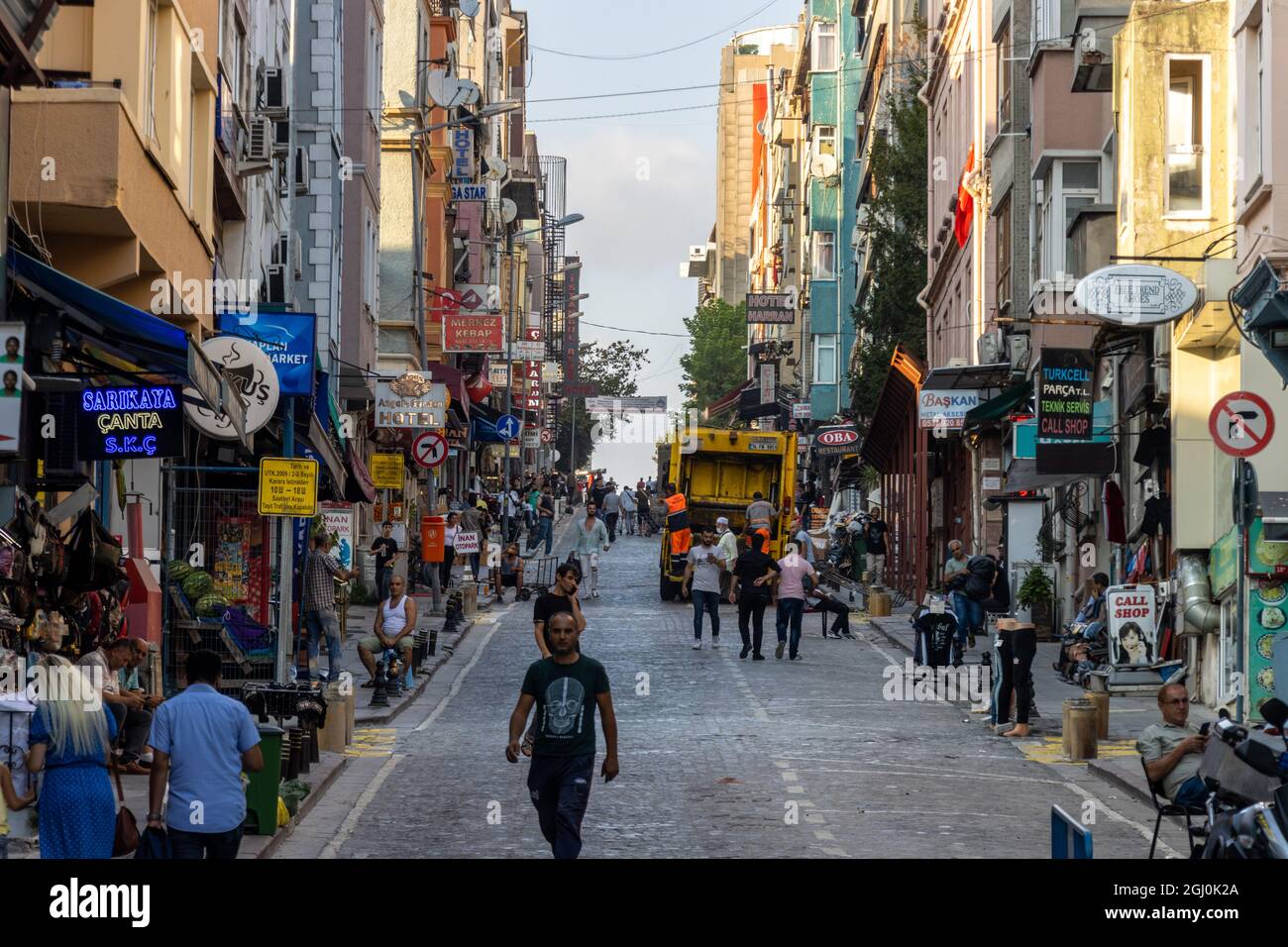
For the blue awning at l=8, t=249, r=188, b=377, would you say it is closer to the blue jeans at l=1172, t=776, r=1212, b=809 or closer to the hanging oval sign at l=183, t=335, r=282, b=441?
the hanging oval sign at l=183, t=335, r=282, b=441

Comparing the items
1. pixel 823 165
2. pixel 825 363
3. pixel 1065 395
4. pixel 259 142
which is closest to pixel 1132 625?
pixel 1065 395

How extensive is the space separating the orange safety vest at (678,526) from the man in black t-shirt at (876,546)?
5521 mm

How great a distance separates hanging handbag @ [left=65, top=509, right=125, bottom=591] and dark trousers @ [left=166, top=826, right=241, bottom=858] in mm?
6659

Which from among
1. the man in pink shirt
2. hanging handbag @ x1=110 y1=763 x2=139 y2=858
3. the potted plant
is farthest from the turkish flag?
hanging handbag @ x1=110 y1=763 x2=139 y2=858

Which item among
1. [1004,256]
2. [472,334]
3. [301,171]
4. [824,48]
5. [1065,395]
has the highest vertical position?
[824,48]

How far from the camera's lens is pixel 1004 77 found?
3647cm

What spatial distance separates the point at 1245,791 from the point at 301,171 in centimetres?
2789

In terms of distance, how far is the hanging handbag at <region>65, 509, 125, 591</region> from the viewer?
16.6 metres

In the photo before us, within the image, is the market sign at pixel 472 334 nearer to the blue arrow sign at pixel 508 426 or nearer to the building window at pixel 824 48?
the blue arrow sign at pixel 508 426

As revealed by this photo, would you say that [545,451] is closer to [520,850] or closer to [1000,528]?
[1000,528]

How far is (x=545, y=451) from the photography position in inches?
4938

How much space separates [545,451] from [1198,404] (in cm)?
10145

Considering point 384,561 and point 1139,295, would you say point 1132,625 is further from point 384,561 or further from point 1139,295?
point 384,561

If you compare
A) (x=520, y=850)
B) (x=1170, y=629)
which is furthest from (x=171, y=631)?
(x=1170, y=629)
